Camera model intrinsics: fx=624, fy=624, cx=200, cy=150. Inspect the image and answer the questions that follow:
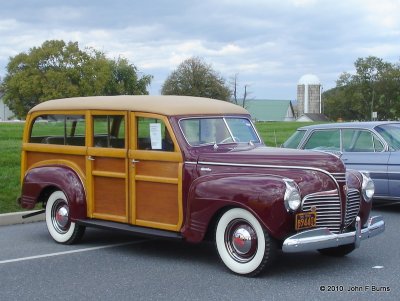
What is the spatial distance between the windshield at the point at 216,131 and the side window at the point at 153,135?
215 mm

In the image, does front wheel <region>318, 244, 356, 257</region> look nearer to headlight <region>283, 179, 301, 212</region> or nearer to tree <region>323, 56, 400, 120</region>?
headlight <region>283, 179, 301, 212</region>

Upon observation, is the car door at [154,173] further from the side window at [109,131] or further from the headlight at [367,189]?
the headlight at [367,189]

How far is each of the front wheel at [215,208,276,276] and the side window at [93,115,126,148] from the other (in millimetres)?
1860

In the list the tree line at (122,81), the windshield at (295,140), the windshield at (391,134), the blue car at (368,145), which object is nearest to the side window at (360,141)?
the blue car at (368,145)

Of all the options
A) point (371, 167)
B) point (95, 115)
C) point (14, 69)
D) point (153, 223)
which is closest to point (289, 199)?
point (153, 223)

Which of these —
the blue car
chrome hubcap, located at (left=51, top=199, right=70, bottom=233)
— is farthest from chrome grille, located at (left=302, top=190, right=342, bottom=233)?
the blue car

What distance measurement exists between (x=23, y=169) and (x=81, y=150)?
4.37 feet

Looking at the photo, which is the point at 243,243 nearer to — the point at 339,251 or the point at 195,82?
the point at 339,251

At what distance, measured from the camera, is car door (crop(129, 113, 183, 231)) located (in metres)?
7.00

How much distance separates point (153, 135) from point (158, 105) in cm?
38

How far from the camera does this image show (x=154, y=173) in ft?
23.7

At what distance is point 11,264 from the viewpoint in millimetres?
7082

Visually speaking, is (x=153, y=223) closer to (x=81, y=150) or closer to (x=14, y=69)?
(x=81, y=150)

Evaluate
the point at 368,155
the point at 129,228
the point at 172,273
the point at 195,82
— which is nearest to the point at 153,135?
the point at 129,228
